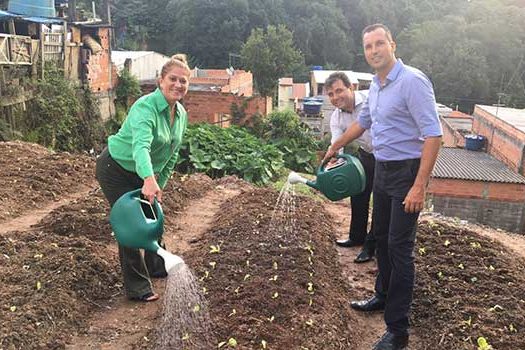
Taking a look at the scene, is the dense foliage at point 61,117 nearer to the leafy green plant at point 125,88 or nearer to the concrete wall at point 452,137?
the leafy green plant at point 125,88

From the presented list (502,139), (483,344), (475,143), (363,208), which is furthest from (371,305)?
(475,143)

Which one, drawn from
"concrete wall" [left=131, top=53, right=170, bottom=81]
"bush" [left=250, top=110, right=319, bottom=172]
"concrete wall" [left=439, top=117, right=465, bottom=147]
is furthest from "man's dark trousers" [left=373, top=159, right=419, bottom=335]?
"concrete wall" [left=131, top=53, right=170, bottom=81]

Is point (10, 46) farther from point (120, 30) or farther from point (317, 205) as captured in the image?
point (120, 30)

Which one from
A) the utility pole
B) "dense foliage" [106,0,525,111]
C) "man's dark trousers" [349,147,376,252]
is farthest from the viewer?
"dense foliage" [106,0,525,111]

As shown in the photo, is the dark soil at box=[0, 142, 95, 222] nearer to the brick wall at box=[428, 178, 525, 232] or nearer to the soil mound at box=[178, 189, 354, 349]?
the soil mound at box=[178, 189, 354, 349]

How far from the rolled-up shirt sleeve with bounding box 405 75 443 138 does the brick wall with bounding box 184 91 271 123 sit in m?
13.4

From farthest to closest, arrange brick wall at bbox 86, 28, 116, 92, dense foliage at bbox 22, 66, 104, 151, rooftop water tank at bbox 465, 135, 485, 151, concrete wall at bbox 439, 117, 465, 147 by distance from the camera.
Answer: concrete wall at bbox 439, 117, 465, 147, rooftop water tank at bbox 465, 135, 485, 151, brick wall at bbox 86, 28, 116, 92, dense foliage at bbox 22, 66, 104, 151

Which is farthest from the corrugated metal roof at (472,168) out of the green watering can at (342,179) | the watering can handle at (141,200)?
the watering can handle at (141,200)

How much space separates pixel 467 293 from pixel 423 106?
1535mm

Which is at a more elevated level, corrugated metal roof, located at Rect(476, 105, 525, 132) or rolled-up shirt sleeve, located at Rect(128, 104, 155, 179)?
rolled-up shirt sleeve, located at Rect(128, 104, 155, 179)

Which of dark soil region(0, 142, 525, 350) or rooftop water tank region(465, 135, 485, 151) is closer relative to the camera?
dark soil region(0, 142, 525, 350)

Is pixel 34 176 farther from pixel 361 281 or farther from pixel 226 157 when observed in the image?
pixel 361 281

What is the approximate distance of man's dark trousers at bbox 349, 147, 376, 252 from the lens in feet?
13.7

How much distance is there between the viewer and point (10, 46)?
34.3ft
